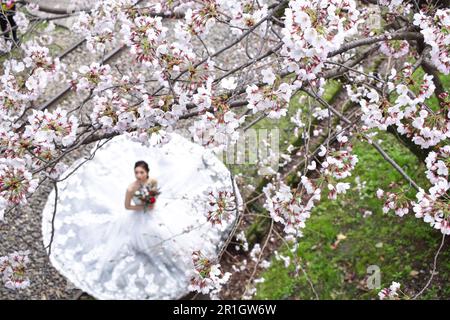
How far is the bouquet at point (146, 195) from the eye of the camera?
578cm

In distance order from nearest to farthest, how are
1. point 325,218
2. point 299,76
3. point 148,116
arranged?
1. point 299,76
2. point 148,116
3. point 325,218

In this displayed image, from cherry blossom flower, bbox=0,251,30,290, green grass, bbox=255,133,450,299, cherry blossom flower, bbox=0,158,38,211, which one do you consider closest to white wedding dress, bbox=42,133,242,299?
green grass, bbox=255,133,450,299

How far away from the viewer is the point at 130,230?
19.0 ft

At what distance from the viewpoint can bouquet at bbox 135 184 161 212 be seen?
5781 millimetres

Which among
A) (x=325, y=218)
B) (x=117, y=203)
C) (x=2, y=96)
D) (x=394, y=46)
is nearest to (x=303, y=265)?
(x=325, y=218)

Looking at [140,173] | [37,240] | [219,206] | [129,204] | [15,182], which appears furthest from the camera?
[37,240]

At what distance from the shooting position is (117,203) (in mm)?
6055

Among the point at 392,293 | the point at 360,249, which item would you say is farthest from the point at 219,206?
the point at 360,249

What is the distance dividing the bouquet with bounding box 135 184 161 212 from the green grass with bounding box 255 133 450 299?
152 centimetres

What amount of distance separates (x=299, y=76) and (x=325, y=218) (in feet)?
12.0

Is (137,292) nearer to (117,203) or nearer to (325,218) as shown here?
(117,203)

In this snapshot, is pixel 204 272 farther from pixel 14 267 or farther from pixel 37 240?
pixel 37 240

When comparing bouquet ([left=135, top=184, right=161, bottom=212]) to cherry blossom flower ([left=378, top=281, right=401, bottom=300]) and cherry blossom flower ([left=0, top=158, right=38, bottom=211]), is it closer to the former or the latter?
cherry blossom flower ([left=0, top=158, right=38, bottom=211])

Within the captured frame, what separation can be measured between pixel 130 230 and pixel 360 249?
2.56 meters
